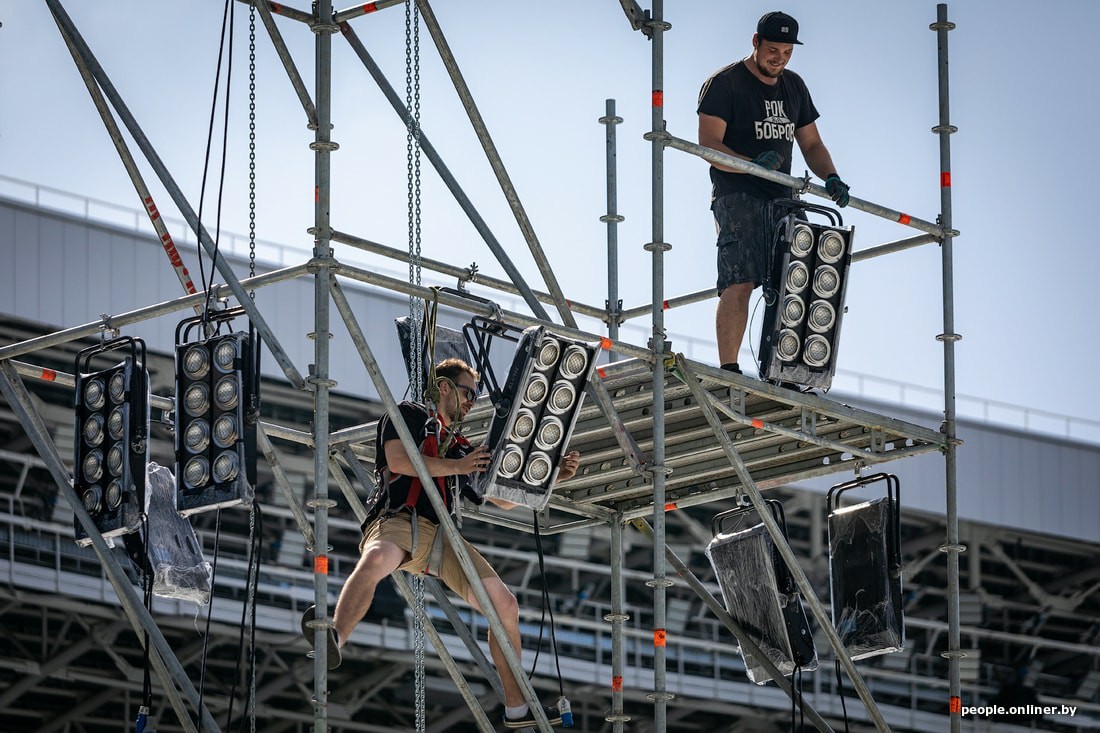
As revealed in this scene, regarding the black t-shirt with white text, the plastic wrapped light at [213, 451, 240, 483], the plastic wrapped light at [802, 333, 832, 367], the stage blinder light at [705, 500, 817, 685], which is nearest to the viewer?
the plastic wrapped light at [213, 451, 240, 483]

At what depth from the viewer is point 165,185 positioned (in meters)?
12.1

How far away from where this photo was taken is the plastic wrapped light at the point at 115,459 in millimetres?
11500

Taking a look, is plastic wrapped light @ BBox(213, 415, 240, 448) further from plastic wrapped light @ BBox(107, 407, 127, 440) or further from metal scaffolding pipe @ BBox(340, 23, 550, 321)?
metal scaffolding pipe @ BBox(340, 23, 550, 321)

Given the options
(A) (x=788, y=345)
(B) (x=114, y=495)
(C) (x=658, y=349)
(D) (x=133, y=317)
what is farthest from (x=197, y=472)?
(A) (x=788, y=345)

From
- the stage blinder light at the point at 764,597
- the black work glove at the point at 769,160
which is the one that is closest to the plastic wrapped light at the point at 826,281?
the black work glove at the point at 769,160

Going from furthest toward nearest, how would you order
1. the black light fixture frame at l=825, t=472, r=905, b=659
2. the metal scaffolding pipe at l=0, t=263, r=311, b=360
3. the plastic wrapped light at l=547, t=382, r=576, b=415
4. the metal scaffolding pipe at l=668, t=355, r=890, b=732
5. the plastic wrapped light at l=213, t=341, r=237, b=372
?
the black light fixture frame at l=825, t=472, r=905, b=659 < the metal scaffolding pipe at l=668, t=355, r=890, b=732 < the plastic wrapped light at l=547, t=382, r=576, b=415 < the metal scaffolding pipe at l=0, t=263, r=311, b=360 < the plastic wrapped light at l=213, t=341, r=237, b=372

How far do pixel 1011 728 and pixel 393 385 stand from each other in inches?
567

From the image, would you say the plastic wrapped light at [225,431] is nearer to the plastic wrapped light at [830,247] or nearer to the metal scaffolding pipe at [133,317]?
the metal scaffolding pipe at [133,317]

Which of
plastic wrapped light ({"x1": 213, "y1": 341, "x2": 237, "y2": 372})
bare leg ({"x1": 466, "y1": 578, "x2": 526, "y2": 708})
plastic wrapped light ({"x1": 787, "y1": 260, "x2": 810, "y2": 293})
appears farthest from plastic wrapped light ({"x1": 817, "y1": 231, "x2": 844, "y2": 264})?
plastic wrapped light ({"x1": 213, "y1": 341, "x2": 237, "y2": 372})

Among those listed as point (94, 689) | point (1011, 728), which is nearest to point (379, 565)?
point (94, 689)

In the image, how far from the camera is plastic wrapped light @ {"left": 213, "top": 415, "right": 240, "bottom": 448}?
35.4 feet

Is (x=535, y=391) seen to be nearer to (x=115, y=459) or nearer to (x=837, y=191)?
(x=115, y=459)

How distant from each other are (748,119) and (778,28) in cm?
66

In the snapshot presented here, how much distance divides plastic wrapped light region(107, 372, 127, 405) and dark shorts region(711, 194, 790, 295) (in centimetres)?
397
